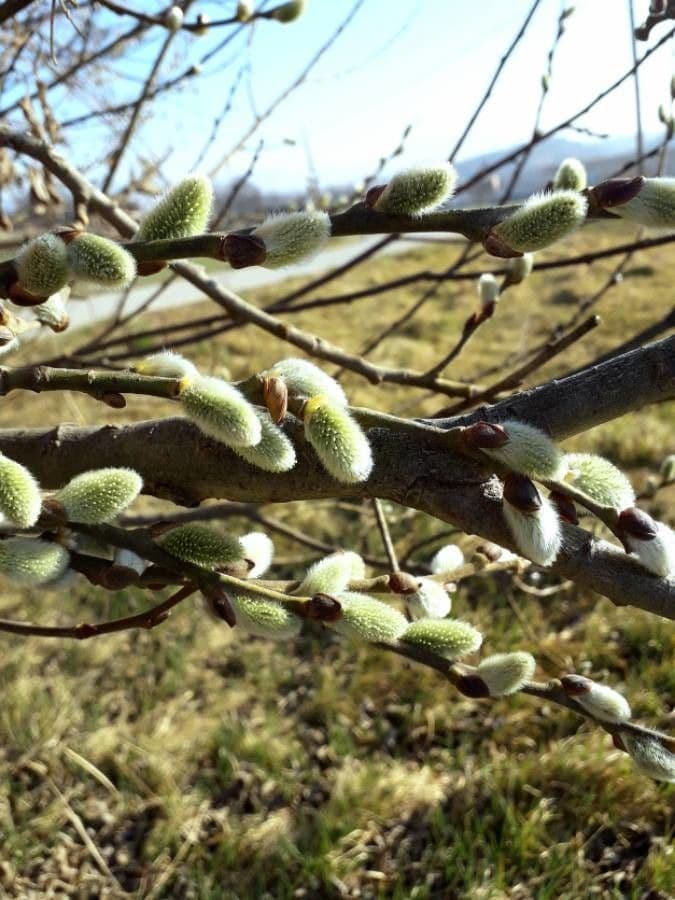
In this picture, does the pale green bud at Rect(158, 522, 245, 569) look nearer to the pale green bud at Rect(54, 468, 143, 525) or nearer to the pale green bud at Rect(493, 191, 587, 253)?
the pale green bud at Rect(54, 468, 143, 525)

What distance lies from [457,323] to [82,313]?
5.17 m

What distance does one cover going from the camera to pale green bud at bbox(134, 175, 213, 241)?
0.62 metres

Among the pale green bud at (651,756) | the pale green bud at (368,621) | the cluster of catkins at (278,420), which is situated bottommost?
the pale green bud at (651,756)

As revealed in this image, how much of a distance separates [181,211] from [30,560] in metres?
0.33

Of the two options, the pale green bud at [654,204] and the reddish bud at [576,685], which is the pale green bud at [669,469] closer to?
the reddish bud at [576,685]

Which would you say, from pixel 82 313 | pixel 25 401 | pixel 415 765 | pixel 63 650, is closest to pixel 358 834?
pixel 415 765

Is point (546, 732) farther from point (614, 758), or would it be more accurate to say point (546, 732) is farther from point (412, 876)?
point (412, 876)

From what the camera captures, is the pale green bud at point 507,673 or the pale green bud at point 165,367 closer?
the pale green bud at point 165,367

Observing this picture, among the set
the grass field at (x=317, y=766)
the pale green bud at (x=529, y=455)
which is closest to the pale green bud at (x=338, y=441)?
the pale green bud at (x=529, y=455)

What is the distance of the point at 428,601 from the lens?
87 centimetres

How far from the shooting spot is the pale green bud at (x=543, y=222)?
573 mm

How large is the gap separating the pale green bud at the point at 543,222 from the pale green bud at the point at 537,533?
0.20 metres

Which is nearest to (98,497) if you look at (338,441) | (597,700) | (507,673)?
(338,441)

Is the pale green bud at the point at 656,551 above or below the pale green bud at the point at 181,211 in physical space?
below
